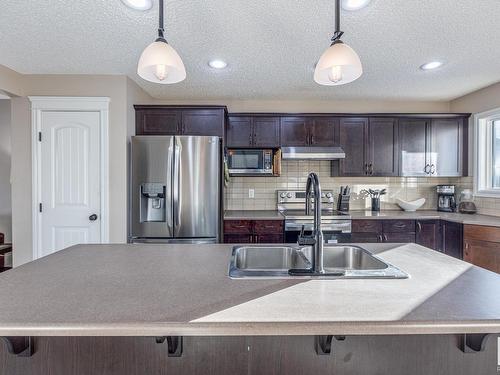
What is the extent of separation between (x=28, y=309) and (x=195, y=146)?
2383 millimetres

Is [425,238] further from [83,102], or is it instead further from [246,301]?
[83,102]

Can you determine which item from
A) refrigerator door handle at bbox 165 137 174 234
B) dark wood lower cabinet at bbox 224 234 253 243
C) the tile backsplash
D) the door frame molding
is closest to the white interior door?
the door frame molding

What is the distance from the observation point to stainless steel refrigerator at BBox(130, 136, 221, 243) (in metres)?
3.11

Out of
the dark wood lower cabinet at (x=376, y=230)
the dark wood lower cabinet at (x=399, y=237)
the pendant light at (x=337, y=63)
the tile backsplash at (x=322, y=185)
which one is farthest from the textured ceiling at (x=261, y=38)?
the dark wood lower cabinet at (x=399, y=237)

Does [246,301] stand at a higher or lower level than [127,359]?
higher

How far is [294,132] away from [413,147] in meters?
1.56

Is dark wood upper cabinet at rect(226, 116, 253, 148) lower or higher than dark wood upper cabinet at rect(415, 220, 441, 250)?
higher

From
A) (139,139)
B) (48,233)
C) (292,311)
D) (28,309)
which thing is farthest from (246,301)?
(48,233)

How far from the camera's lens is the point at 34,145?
10.2 ft

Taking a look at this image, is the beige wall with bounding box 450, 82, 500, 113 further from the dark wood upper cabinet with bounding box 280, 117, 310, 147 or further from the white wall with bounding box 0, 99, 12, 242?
the white wall with bounding box 0, 99, 12, 242

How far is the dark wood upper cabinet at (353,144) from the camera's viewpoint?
12.7 feet

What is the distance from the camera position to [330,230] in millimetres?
3465

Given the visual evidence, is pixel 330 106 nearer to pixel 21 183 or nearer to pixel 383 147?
pixel 383 147

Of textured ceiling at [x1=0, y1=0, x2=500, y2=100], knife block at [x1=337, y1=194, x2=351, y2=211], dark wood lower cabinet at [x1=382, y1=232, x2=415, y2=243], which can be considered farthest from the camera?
knife block at [x1=337, y1=194, x2=351, y2=211]
